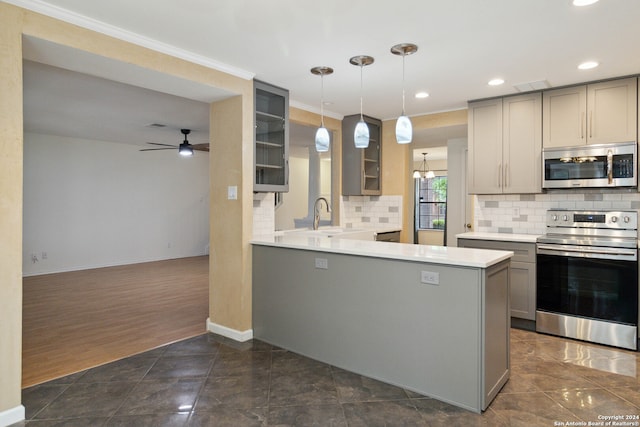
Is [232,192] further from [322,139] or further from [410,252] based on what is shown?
[410,252]

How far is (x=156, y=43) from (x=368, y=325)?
2529 millimetres

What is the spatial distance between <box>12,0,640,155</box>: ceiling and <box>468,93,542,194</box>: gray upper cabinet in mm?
327

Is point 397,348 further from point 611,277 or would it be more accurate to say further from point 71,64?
point 71,64

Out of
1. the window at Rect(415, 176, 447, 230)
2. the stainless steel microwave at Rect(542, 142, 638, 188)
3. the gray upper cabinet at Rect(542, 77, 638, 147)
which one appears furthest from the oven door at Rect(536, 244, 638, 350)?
the window at Rect(415, 176, 447, 230)

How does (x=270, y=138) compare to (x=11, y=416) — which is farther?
(x=270, y=138)

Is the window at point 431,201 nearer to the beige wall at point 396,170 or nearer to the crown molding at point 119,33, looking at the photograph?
the beige wall at point 396,170

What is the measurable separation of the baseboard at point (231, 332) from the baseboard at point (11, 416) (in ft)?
5.38

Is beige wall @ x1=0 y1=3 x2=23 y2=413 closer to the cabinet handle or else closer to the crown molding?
the crown molding

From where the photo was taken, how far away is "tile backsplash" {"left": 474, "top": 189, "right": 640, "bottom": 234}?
3.83 meters

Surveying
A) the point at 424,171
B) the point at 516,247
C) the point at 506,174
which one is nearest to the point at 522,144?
the point at 506,174

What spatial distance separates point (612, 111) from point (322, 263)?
3035mm

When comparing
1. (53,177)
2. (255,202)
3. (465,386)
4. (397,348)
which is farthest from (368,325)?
(53,177)

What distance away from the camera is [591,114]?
12.3 feet

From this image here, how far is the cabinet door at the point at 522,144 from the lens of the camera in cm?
404
